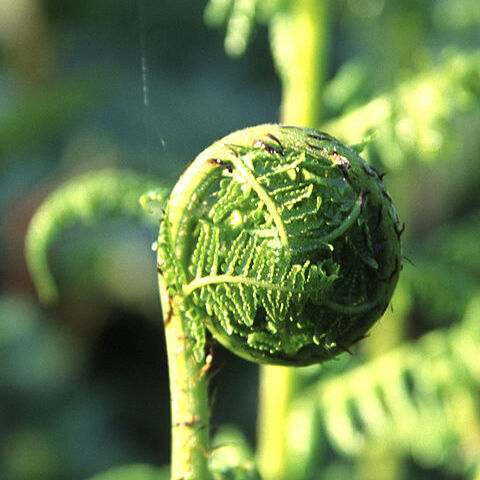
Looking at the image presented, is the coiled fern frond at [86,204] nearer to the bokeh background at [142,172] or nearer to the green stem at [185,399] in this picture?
the bokeh background at [142,172]

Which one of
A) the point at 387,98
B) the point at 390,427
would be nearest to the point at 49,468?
the point at 390,427

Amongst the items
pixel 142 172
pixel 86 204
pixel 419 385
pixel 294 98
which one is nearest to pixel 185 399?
pixel 86 204

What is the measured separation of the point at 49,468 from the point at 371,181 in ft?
11.2

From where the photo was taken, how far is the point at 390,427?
2492mm

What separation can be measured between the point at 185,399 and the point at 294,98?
1.11 meters

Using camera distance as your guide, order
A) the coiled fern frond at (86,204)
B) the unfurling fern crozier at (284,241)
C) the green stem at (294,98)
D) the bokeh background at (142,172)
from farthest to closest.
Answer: the bokeh background at (142,172) → the green stem at (294,98) → the coiled fern frond at (86,204) → the unfurling fern crozier at (284,241)

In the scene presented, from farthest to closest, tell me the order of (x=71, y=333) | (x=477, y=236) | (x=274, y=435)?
(x=71, y=333)
(x=477, y=236)
(x=274, y=435)

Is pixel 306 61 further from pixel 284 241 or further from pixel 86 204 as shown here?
pixel 284 241

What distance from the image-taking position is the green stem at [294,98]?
202 cm

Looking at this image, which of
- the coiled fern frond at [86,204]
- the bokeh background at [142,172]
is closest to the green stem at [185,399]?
the coiled fern frond at [86,204]

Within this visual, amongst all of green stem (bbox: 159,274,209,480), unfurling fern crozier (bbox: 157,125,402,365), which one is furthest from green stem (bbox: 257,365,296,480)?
unfurling fern crozier (bbox: 157,125,402,365)

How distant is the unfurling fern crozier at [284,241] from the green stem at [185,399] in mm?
40

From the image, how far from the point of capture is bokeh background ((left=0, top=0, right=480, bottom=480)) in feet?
8.76

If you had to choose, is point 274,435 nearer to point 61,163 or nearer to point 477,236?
point 477,236
